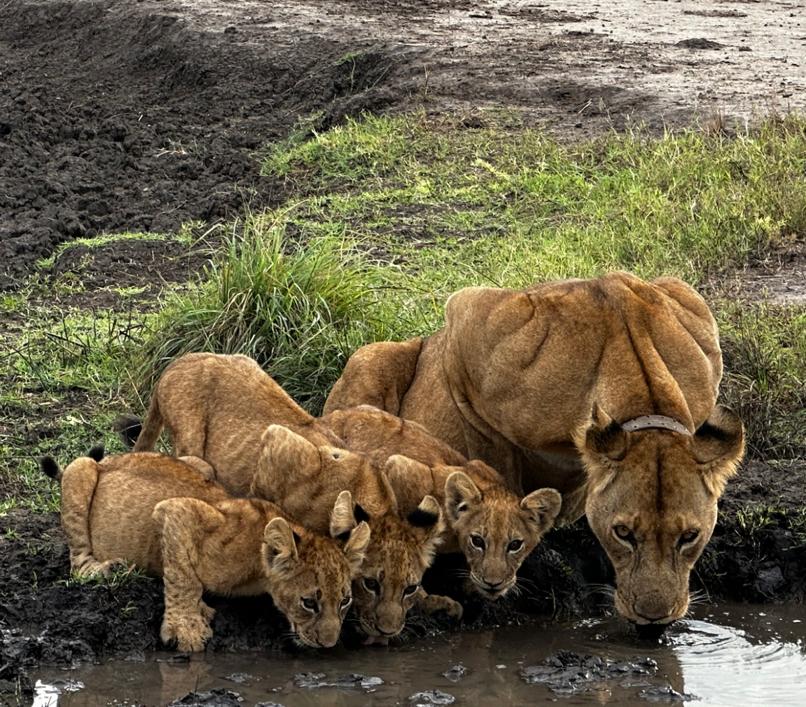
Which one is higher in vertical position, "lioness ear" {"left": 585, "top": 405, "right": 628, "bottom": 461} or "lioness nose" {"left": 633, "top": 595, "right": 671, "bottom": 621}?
"lioness ear" {"left": 585, "top": 405, "right": 628, "bottom": 461}

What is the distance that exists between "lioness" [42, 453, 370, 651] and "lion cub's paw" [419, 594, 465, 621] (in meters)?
0.64

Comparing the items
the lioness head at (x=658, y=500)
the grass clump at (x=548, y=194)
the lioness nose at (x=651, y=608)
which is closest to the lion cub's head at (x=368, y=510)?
the lioness head at (x=658, y=500)

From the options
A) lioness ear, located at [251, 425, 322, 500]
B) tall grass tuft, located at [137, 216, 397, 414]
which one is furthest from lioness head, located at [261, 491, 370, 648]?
tall grass tuft, located at [137, 216, 397, 414]

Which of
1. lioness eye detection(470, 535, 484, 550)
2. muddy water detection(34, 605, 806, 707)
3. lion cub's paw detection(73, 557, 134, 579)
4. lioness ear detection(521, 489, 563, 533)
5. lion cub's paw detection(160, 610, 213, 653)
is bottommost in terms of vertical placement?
muddy water detection(34, 605, 806, 707)

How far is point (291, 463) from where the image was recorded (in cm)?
741

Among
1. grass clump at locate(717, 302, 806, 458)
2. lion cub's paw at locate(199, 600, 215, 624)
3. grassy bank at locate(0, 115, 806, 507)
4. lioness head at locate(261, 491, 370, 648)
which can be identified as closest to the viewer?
lioness head at locate(261, 491, 370, 648)

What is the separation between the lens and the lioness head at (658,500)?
6.62 m

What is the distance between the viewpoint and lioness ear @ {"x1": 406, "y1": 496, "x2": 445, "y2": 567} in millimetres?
7051

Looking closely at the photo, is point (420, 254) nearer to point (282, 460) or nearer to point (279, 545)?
point (282, 460)

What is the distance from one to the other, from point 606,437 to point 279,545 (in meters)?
1.35

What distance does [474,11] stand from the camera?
2122 centimetres

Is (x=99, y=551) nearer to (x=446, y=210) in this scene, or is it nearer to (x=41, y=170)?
(x=446, y=210)

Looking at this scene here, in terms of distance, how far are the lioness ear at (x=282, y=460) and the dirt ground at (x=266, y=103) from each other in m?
0.53

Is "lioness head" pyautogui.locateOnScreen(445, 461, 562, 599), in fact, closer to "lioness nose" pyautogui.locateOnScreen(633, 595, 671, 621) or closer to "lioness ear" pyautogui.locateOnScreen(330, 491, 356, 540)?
"lioness ear" pyautogui.locateOnScreen(330, 491, 356, 540)
